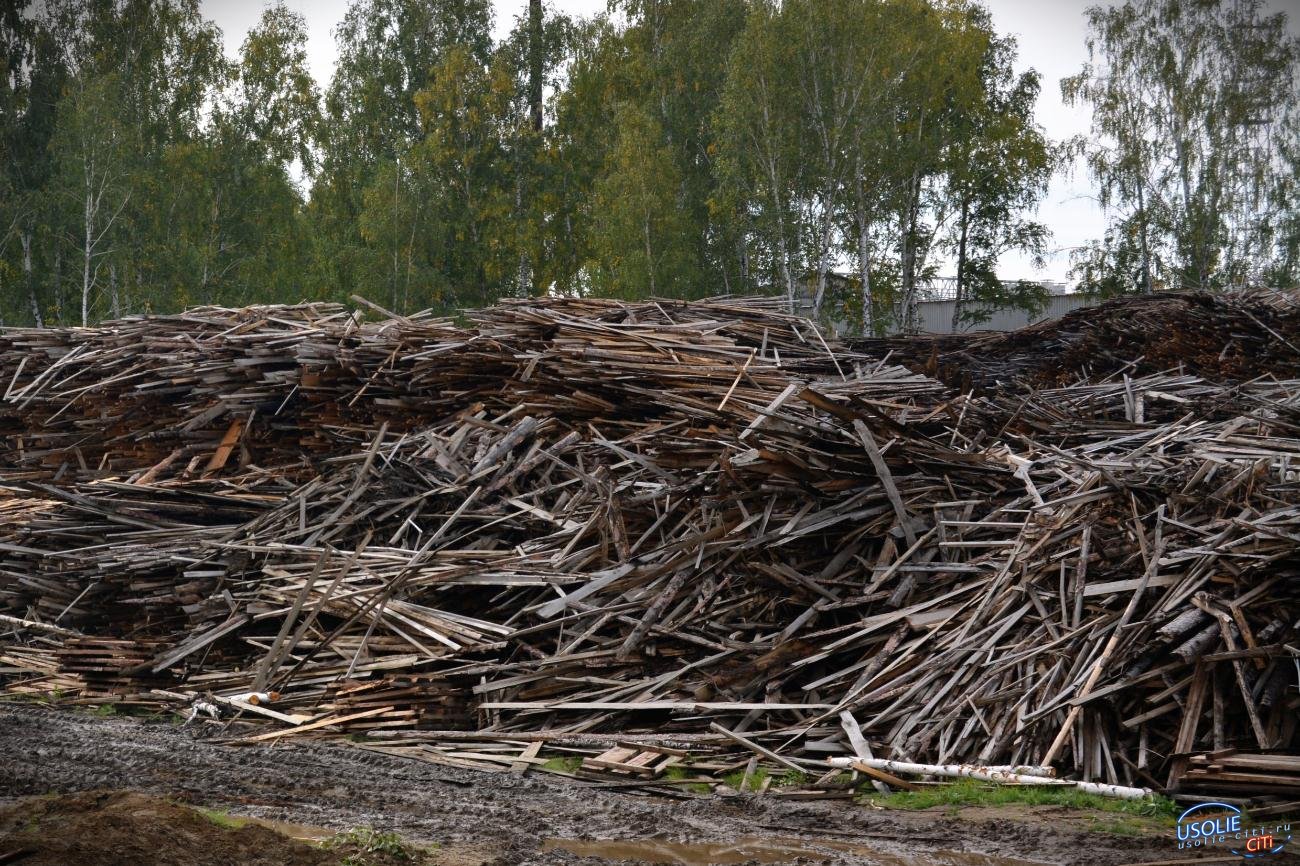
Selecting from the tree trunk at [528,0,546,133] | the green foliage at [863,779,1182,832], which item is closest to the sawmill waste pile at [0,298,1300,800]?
the green foliage at [863,779,1182,832]

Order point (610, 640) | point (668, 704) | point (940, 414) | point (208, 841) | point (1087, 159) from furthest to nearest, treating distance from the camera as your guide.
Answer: point (1087, 159) < point (940, 414) < point (610, 640) < point (668, 704) < point (208, 841)

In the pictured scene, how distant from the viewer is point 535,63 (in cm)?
3675

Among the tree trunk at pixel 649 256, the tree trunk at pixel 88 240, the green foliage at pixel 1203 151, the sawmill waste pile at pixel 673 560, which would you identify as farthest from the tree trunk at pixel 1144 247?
the tree trunk at pixel 88 240

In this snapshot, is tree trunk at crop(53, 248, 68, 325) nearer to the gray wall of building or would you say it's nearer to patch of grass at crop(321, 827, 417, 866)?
the gray wall of building

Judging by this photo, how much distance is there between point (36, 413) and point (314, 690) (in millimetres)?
8340

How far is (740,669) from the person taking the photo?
24.6ft

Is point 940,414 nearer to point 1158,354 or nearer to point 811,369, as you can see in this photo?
point 811,369

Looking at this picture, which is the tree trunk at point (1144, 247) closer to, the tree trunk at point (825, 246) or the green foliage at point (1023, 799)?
the tree trunk at point (825, 246)

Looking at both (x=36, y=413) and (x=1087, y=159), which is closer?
(x=36, y=413)

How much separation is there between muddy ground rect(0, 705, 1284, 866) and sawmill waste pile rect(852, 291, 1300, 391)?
29.2 ft

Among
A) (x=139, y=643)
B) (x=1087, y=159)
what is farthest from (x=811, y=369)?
(x=1087, y=159)

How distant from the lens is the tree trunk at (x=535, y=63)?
1439 inches

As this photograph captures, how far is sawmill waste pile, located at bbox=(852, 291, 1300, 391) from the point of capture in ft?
46.6

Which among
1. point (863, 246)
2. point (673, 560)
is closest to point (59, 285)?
point (863, 246)
